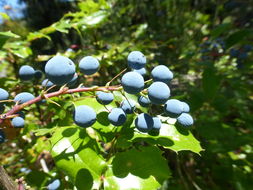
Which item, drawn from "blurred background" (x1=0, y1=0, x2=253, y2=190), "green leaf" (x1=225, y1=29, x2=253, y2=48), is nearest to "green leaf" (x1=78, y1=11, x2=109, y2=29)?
"blurred background" (x1=0, y1=0, x2=253, y2=190)

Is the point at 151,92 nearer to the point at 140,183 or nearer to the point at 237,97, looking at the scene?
the point at 140,183

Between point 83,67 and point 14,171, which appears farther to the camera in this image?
point 14,171

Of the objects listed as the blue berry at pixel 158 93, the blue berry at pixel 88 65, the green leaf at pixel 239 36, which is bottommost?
the blue berry at pixel 158 93

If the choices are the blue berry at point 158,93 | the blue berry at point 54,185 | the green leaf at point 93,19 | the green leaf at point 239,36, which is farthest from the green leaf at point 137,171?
the green leaf at point 239,36

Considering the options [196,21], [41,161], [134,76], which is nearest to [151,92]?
[134,76]

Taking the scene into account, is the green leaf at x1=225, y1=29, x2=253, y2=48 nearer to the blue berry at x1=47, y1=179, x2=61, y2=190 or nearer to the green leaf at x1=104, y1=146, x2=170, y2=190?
the green leaf at x1=104, y1=146, x2=170, y2=190

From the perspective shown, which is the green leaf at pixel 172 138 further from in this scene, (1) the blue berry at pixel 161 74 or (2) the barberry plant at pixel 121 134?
(1) the blue berry at pixel 161 74
